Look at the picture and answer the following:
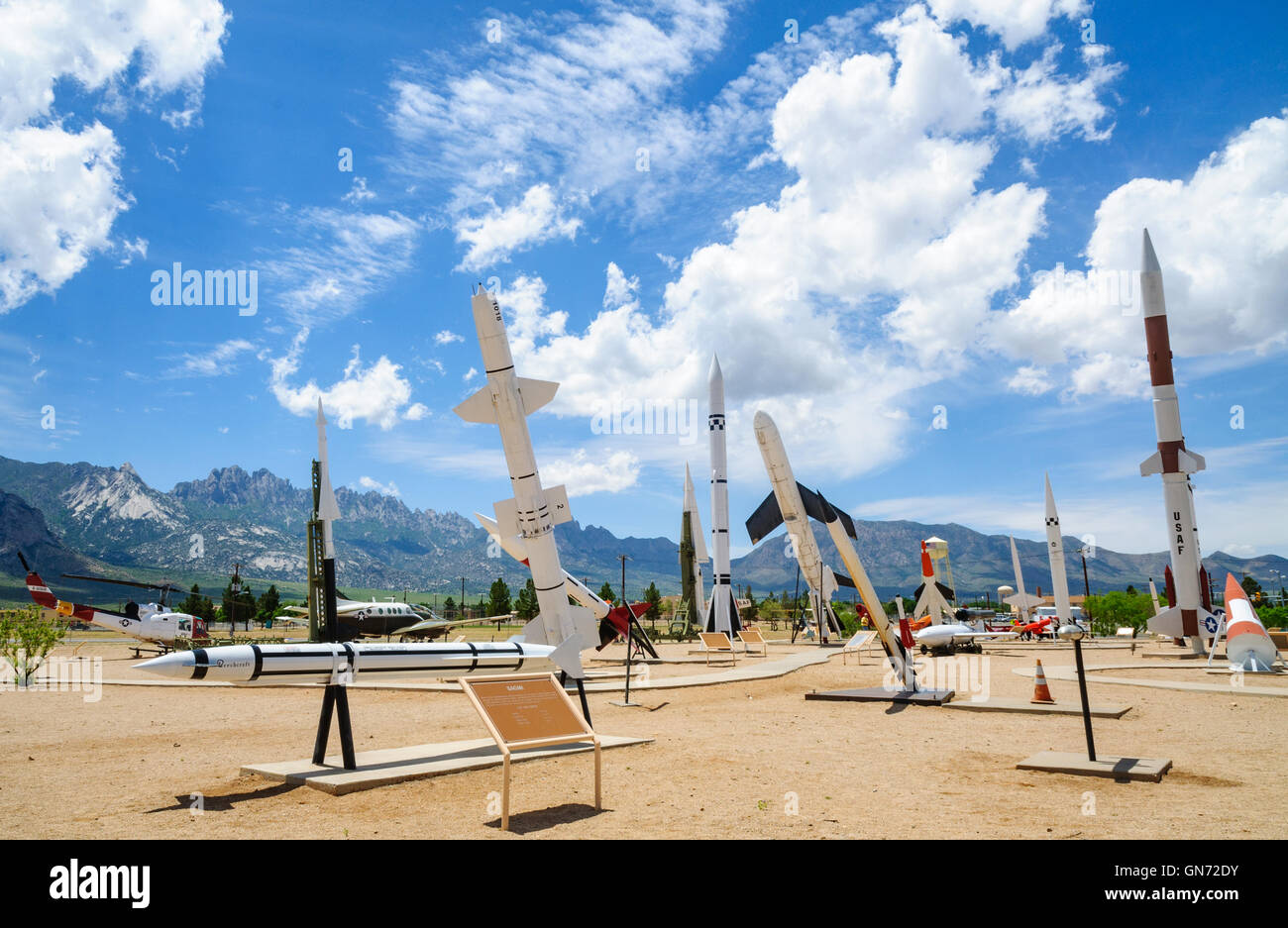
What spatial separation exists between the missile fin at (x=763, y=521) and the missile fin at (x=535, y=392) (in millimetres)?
17348

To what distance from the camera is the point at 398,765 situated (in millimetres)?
9617

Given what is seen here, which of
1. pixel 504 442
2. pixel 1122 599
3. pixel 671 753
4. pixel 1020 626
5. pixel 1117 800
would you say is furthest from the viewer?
pixel 1122 599

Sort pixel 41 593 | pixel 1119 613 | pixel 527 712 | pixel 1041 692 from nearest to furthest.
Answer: pixel 527 712, pixel 1041 692, pixel 41 593, pixel 1119 613

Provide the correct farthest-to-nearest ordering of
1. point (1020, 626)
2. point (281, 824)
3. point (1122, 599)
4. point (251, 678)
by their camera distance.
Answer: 1. point (1122, 599)
2. point (1020, 626)
3. point (251, 678)
4. point (281, 824)

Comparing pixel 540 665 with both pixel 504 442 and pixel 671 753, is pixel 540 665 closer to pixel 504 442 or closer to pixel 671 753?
pixel 671 753

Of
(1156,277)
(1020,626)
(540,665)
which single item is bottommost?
(1020,626)

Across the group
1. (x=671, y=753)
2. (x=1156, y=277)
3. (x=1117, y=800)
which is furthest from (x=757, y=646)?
(x=1117, y=800)

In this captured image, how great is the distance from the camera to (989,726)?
12875 millimetres

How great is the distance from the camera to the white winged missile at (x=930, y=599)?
3884 centimetres

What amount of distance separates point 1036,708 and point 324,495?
84.7ft

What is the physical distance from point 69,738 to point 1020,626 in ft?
154

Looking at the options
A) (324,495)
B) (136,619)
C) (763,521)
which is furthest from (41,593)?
(763,521)

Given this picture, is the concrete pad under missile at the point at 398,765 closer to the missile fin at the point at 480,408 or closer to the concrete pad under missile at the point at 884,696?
the concrete pad under missile at the point at 884,696

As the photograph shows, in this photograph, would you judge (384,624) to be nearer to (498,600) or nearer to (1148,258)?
(1148,258)
